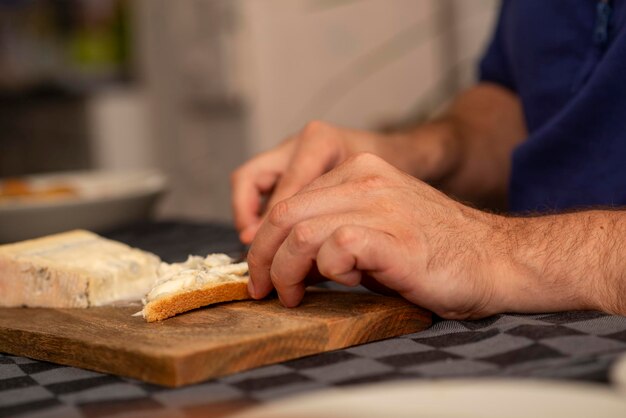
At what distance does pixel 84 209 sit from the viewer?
1.61 m

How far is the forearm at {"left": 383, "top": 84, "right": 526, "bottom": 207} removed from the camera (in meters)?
1.55

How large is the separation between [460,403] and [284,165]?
0.87 m

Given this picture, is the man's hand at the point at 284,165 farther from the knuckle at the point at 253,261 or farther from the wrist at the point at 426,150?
the knuckle at the point at 253,261


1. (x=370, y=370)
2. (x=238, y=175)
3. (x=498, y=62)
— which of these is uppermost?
(x=498, y=62)

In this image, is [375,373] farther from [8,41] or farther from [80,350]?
[8,41]

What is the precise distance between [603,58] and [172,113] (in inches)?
138

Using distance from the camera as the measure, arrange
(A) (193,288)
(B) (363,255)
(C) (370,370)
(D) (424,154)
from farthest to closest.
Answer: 1. (D) (424,154)
2. (A) (193,288)
3. (B) (363,255)
4. (C) (370,370)

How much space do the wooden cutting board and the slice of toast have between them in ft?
0.04

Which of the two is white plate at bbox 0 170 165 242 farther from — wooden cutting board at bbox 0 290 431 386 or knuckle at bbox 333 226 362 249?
knuckle at bbox 333 226 362 249

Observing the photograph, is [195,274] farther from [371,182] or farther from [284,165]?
[284,165]

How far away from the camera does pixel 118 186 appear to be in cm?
187

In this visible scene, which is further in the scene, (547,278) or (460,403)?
(547,278)

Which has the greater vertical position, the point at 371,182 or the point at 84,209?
the point at 371,182

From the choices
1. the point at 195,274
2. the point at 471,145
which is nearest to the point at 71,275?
the point at 195,274
